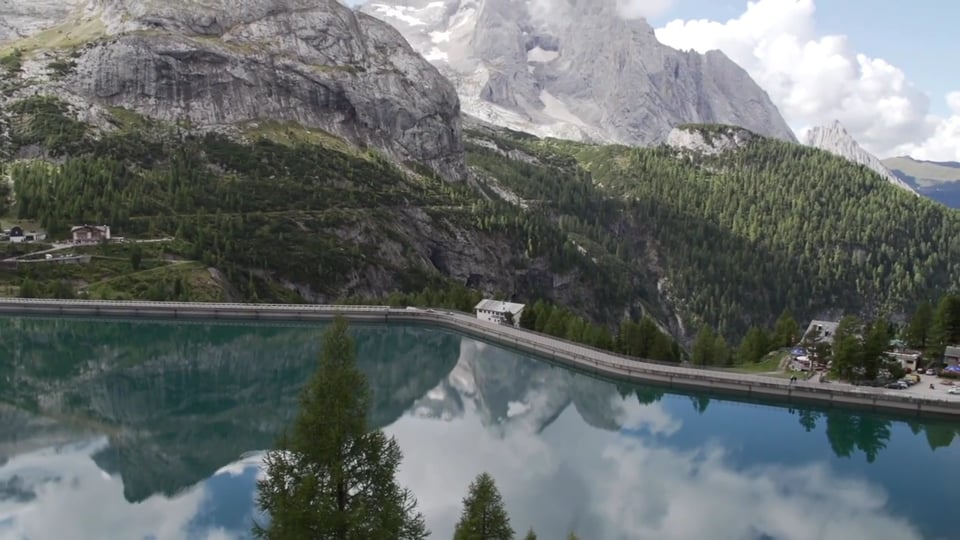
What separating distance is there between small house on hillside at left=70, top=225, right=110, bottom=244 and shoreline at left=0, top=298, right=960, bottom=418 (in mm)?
15275

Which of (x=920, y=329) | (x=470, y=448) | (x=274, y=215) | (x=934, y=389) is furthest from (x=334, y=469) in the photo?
(x=274, y=215)

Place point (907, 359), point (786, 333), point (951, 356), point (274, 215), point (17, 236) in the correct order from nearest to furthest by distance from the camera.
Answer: point (951, 356)
point (907, 359)
point (786, 333)
point (17, 236)
point (274, 215)

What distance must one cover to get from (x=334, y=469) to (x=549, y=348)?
3179 inches

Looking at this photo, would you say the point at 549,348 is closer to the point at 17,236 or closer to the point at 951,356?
the point at 951,356

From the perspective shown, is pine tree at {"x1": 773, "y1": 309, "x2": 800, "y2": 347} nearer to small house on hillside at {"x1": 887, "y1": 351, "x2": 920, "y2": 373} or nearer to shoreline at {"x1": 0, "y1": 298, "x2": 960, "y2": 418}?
small house on hillside at {"x1": 887, "y1": 351, "x2": 920, "y2": 373}

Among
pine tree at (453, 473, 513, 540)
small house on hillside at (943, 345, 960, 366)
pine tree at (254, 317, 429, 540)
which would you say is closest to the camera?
pine tree at (254, 317, 429, 540)

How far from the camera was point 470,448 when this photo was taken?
67.1 m

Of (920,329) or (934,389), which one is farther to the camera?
(920,329)

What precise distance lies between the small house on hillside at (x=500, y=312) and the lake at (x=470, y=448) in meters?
13.3

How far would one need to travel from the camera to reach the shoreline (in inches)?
3142

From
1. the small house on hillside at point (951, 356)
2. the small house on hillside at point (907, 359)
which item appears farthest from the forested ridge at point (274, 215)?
the small house on hillside at point (951, 356)

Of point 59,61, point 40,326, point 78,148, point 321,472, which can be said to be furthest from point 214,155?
point 321,472

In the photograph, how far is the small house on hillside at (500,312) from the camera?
387 feet

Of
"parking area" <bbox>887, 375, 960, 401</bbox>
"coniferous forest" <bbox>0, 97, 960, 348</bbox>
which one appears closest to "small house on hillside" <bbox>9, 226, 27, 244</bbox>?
"coniferous forest" <bbox>0, 97, 960, 348</bbox>
